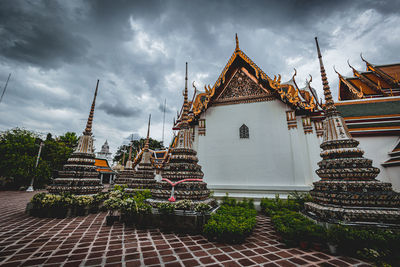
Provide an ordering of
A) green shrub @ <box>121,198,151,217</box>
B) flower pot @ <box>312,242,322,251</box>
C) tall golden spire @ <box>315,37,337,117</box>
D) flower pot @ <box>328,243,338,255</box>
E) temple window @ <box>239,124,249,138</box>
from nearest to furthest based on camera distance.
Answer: flower pot @ <box>328,243,338,255</box> < flower pot @ <box>312,242,322,251</box> < green shrub @ <box>121,198,151,217</box> < tall golden spire @ <box>315,37,337,117</box> < temple window @ <box>239,124,249,138</box>

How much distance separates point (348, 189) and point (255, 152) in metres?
4.34

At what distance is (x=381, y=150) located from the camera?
306 inches

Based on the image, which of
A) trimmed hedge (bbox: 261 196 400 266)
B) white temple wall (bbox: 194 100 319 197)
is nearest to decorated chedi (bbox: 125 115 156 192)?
white temple wall (bbox: 194 100 319 197)

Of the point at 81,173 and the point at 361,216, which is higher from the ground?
the point at 81,173

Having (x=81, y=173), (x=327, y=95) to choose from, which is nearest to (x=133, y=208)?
(x=81, y=173)

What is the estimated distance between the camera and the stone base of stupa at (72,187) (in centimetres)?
585

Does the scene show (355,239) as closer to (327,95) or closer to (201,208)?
(201,208)

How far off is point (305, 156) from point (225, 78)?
5.31 meters

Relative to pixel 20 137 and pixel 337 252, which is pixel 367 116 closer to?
pixel 337 252

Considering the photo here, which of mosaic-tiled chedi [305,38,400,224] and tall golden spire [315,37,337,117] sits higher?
tall golden spire [315,37,337,117]

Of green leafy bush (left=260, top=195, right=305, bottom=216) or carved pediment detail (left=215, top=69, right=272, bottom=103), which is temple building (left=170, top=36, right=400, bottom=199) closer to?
carved pediment detail (left=215, top=69, right=272, bottom=103)

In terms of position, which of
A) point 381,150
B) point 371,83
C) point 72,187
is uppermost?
point 371,83

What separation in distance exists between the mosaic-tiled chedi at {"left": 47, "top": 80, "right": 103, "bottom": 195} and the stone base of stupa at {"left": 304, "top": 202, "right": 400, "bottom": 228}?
722cm

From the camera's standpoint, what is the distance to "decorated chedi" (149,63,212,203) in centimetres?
474
